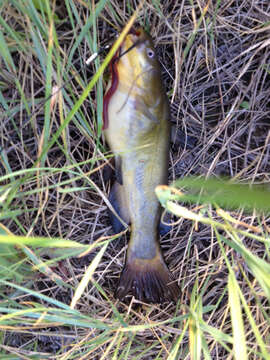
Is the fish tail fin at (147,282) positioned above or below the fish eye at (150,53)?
below

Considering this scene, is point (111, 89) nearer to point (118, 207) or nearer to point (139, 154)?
point (139, 154)

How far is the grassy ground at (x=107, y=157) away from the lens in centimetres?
177

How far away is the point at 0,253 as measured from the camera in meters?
1.55

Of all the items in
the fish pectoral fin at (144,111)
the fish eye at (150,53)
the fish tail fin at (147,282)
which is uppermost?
the fish eye at (150,53)

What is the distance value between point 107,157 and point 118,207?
0.97 ft

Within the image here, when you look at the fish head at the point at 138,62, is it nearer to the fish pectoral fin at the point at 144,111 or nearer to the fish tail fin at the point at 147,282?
the fish pectoral fin at the point at 144,111

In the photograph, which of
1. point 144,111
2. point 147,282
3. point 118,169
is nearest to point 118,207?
point 118,169

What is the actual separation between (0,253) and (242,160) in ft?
4.70

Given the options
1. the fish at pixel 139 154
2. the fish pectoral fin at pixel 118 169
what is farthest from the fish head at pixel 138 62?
the fish pectoral fin at pixel 118 169

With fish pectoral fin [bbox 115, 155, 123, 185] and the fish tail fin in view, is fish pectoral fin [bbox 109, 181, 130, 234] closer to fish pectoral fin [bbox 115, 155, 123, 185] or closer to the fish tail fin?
fish pectoral fin [bbox 115, 155, 123, 185]

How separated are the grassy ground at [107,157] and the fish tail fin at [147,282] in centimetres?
10

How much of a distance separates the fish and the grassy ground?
0.32 feet

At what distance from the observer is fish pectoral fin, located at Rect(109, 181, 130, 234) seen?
1887 millimetres

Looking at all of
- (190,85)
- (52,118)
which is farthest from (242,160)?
(52,118)
